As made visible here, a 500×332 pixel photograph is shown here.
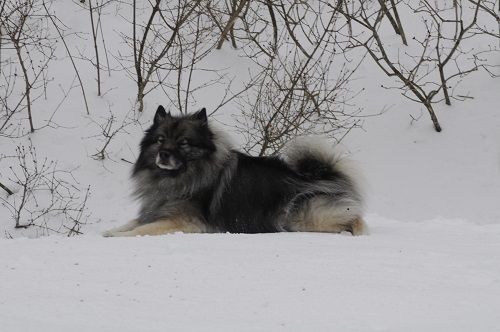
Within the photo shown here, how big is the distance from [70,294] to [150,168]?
3.61 meters

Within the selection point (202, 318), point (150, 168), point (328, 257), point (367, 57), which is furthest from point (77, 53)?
point (202, 318)

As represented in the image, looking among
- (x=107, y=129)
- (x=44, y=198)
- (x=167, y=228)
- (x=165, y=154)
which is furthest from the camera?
(x=107, y=129)

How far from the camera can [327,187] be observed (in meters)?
7.16

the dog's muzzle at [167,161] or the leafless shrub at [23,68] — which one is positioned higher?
the leafless shrub at [23,68]

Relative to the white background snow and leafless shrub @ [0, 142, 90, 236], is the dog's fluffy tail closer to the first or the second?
the white background snow

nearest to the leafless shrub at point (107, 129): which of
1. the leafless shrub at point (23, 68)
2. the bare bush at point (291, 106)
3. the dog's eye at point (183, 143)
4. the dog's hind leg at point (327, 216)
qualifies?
the leafless shrub at point (23, 68)

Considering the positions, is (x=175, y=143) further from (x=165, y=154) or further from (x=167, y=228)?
(x=167, y=228)

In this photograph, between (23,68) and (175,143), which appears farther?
(23,68)

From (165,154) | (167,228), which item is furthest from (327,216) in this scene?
(165,154)

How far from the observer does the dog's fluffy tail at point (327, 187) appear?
7.04 metres

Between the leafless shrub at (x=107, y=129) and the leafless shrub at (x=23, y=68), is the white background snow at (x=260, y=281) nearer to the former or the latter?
the leafless shrub at (x=107, y=129)

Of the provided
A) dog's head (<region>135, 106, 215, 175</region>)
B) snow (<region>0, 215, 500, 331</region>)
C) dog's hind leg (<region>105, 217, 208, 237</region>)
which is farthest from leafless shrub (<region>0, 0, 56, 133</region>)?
snow (<region>0, 215, 500, 331</region>)

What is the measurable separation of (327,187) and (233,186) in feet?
3.02

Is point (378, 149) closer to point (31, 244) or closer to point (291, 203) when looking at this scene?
point (291, 203)
